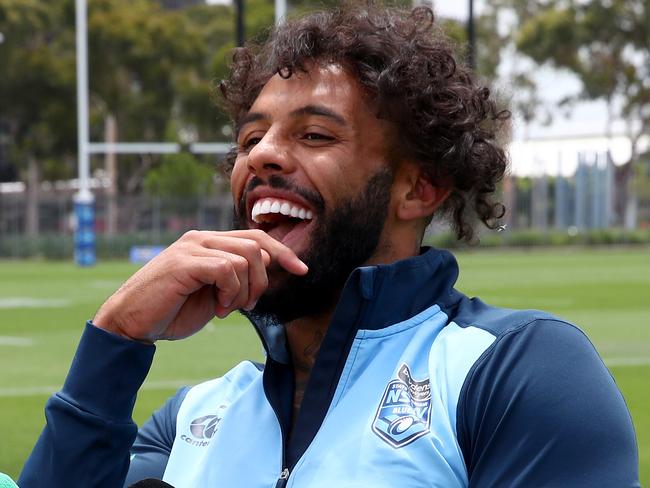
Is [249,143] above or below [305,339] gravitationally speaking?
above

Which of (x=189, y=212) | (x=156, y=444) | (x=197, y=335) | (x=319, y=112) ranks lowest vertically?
(x=189, y=212)

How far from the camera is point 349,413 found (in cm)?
239

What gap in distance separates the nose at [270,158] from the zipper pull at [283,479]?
0.58 meters

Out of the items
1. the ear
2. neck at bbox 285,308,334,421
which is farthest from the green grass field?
neck at bbox 285,308,334,421

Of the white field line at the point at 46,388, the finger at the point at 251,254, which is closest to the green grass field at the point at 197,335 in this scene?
the white field line at the point at 46,388

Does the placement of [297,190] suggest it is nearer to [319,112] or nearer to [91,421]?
[319,112]

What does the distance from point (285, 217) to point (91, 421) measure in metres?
0.58

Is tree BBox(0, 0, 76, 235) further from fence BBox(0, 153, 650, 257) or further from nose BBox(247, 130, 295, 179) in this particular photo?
nose BBox(247, 130, 295, 179)

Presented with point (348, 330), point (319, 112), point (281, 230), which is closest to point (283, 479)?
point (348, 330)

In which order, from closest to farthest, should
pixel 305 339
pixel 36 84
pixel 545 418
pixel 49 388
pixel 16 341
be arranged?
pixel 545 418
pixel 305 339
pixel 49 388
pixel 16 341
pixel 36 84

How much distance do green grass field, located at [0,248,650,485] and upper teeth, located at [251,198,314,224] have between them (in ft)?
14.5

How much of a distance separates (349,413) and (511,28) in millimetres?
54408

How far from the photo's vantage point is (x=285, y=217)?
2.65 m

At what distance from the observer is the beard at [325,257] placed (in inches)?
102
